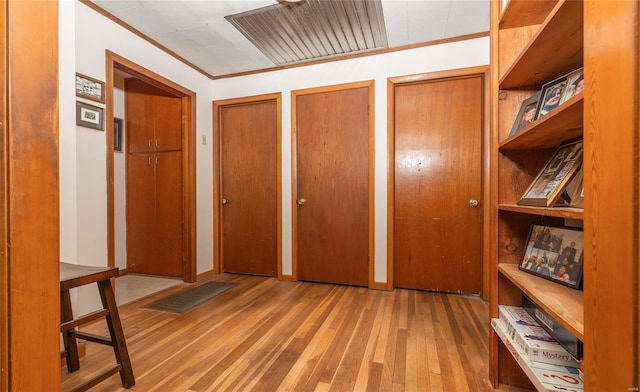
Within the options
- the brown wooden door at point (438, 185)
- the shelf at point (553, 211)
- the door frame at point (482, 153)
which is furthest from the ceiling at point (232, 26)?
the shelf at point (553, 211)

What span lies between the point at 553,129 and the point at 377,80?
2.00 metres

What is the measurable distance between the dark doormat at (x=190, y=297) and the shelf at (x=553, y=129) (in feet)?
8.37

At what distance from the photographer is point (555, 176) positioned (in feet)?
3.84

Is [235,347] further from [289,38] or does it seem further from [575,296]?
[289,38]

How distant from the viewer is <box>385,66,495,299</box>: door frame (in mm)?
2539

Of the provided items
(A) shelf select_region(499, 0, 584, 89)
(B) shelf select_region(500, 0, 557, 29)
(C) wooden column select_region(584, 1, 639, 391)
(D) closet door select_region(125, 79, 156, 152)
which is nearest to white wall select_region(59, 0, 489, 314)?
(D) closet door select_region(125, 79, 156, 152)

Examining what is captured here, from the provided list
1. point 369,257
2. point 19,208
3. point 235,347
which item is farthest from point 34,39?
point 369,257

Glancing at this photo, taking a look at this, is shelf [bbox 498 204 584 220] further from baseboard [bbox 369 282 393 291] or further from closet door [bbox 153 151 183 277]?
closet door [bbox 153 151 183 277]

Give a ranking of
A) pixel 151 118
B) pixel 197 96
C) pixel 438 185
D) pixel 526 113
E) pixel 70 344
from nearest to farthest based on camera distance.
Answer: pixel 526 113 < pixel 70 344 < pixel 438 185 < pixel 197 96 < pixel 151 118

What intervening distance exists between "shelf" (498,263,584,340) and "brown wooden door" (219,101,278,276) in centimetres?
248

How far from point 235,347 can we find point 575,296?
5.62 ft

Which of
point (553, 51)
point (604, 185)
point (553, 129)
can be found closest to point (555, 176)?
point (553, 129)

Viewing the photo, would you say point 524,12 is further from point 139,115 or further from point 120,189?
point 120,189

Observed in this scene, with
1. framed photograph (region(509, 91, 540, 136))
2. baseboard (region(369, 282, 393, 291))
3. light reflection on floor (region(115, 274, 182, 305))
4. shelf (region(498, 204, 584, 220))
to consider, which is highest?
framed photograph (region(509, 91, 540, 136))
